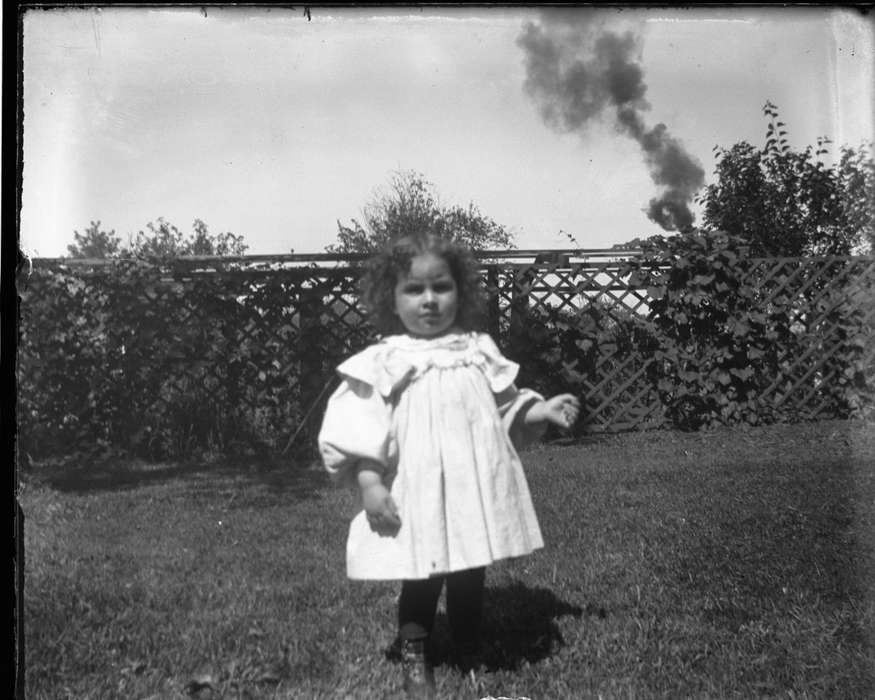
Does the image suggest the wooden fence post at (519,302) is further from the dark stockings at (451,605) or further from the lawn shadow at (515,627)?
the dark stockings at (451,605)

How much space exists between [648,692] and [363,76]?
2.15 meters

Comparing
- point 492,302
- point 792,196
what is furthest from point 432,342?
point 792,196

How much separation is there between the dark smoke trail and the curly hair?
597 mm

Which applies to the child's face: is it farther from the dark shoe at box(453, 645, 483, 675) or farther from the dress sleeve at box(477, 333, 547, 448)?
the dark shoe at box(453, 645, 483, 675)

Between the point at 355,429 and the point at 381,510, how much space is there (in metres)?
0.24

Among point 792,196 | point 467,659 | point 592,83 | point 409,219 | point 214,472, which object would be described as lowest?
point 467,659

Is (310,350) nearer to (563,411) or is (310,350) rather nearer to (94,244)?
(94,244)

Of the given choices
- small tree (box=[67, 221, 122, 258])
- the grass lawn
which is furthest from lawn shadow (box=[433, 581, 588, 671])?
small tree (box=[67, 221, 122, 258])

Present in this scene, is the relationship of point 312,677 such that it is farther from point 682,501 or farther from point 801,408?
point 801,408

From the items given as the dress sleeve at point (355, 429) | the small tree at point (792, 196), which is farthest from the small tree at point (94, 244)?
the small tree at point (792, 196)

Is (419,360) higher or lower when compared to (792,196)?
lower

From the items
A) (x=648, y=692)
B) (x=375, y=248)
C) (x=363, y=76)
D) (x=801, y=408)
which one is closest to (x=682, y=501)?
(x=801, y=408)

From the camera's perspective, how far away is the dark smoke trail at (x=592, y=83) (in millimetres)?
2307

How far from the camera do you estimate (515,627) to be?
265 cm
